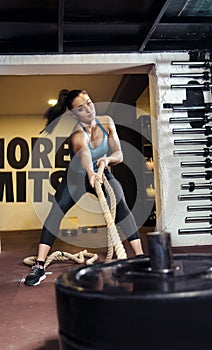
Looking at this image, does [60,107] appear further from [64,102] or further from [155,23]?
[155,23]

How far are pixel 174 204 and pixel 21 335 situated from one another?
91.8 inches

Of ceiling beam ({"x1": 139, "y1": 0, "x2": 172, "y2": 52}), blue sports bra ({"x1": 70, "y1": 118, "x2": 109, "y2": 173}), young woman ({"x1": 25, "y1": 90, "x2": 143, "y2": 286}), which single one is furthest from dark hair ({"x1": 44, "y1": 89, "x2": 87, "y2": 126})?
ceiling beam ({"x1": 139, "y1": 0, "x2": 172, "y2": 52})

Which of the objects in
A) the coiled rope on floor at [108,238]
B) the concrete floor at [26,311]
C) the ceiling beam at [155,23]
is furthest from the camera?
the ceiling beam at [155,23]

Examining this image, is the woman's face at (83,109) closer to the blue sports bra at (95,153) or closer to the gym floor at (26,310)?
the blue sports bra at (95,153)

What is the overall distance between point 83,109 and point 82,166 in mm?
503

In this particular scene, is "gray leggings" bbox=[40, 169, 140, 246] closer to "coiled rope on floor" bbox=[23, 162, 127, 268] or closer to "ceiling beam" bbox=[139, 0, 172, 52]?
"coiled rope on floor" bbox=[23, 162, 127, 268]

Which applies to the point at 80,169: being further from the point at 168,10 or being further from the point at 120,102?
the point at 120,102

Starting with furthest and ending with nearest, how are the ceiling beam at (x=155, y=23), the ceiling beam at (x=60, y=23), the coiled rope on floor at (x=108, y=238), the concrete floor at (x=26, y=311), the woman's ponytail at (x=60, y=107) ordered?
the woman's ponytail at (x=60, y=107) < the ceiling beam at (x=155, y=23) < the ceiling beam at (x=60, y=23) < the coiled rope on floor at (x=108, y=238) < the concrete floor at (x=26, y=311)

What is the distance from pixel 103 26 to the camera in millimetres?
3143

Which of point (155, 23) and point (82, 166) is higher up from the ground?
point (155, 23)

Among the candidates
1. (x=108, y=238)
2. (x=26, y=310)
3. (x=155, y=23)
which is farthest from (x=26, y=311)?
(x=155, y=23)

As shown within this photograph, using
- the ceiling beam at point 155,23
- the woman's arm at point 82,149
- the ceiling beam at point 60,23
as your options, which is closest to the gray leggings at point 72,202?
the woman's arm at point 82,149

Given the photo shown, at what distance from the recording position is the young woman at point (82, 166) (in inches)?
96.6

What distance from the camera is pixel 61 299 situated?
0.70m
